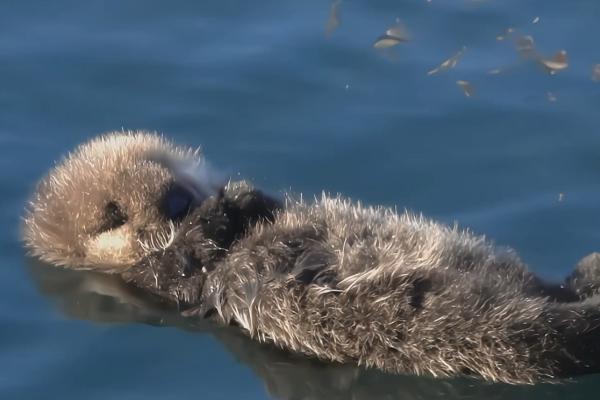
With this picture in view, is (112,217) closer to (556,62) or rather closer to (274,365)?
(274,365)

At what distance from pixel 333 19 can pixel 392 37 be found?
0.31 m

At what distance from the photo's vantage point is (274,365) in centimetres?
493

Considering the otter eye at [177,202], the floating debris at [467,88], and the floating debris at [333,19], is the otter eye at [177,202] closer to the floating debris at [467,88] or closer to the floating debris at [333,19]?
the floating debris at [467,88]

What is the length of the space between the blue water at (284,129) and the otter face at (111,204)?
160 mm

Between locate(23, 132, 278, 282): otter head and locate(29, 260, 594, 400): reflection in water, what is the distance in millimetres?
82

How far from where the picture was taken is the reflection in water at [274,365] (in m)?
4.73

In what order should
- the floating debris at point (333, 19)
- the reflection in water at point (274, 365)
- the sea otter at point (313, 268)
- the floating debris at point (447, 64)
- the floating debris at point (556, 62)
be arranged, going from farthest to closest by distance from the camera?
1. the floating debris at point (333, 19)
2. the floating debris at point (447, 64)
3. the floating debris at point (556, 62)
4. the reflection in water at point (274, 365)
5. the sea otter at point (313, 268)

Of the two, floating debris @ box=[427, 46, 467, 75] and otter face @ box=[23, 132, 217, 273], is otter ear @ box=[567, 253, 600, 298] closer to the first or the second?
otter face @ box=[23, 132, 217, 273]

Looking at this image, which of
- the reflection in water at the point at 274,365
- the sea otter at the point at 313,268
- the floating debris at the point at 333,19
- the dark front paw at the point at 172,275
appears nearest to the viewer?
the sea otter at the point at 313,268

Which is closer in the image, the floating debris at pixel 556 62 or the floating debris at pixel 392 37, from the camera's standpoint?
the floating debris at pixel 556 62

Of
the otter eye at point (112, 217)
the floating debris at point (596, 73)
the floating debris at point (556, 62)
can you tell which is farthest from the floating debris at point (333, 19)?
the otter eye at point (112, 217)

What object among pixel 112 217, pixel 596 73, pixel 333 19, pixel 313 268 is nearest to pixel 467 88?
pixel 596 73

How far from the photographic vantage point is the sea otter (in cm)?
462

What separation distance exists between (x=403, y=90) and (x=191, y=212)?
55.3 inches
